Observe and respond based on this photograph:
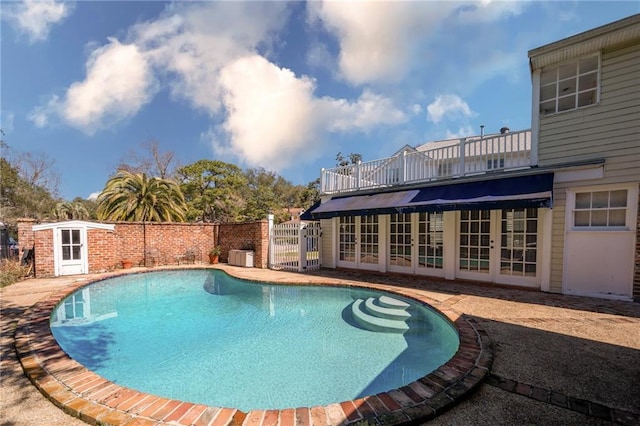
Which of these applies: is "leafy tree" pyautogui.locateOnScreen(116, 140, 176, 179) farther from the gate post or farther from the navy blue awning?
the navy blue awning

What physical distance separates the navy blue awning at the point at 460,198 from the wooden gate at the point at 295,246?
1.64 metres

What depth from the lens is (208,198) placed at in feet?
85.9

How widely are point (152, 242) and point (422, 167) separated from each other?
14.7 meters

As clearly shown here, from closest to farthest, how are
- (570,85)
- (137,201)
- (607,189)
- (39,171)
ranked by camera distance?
1. (607,189)
2. (570,85)
3. (137,201)
4. (39,171)

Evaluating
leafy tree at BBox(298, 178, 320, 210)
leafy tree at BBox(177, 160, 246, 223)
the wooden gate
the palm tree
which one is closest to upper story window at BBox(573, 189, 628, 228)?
the wooden gate

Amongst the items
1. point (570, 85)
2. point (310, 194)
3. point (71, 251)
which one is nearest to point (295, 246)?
point (71, 251)

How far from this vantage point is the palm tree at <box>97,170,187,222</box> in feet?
57.5

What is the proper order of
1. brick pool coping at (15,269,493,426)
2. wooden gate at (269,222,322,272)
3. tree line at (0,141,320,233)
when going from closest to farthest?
brick pool coping at (15,269,493,426) < wooden gate at (269,222,322,272) < tree line at (0,141,320,233)

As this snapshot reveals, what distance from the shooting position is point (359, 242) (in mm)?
12781

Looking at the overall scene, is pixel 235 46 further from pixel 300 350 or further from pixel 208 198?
pixel 208 198

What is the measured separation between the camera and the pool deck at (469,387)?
9.18ft

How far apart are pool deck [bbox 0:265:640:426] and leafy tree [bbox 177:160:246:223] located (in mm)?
21168

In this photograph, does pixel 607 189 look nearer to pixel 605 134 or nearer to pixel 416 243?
pixel 605 134

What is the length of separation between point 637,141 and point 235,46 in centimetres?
1424
